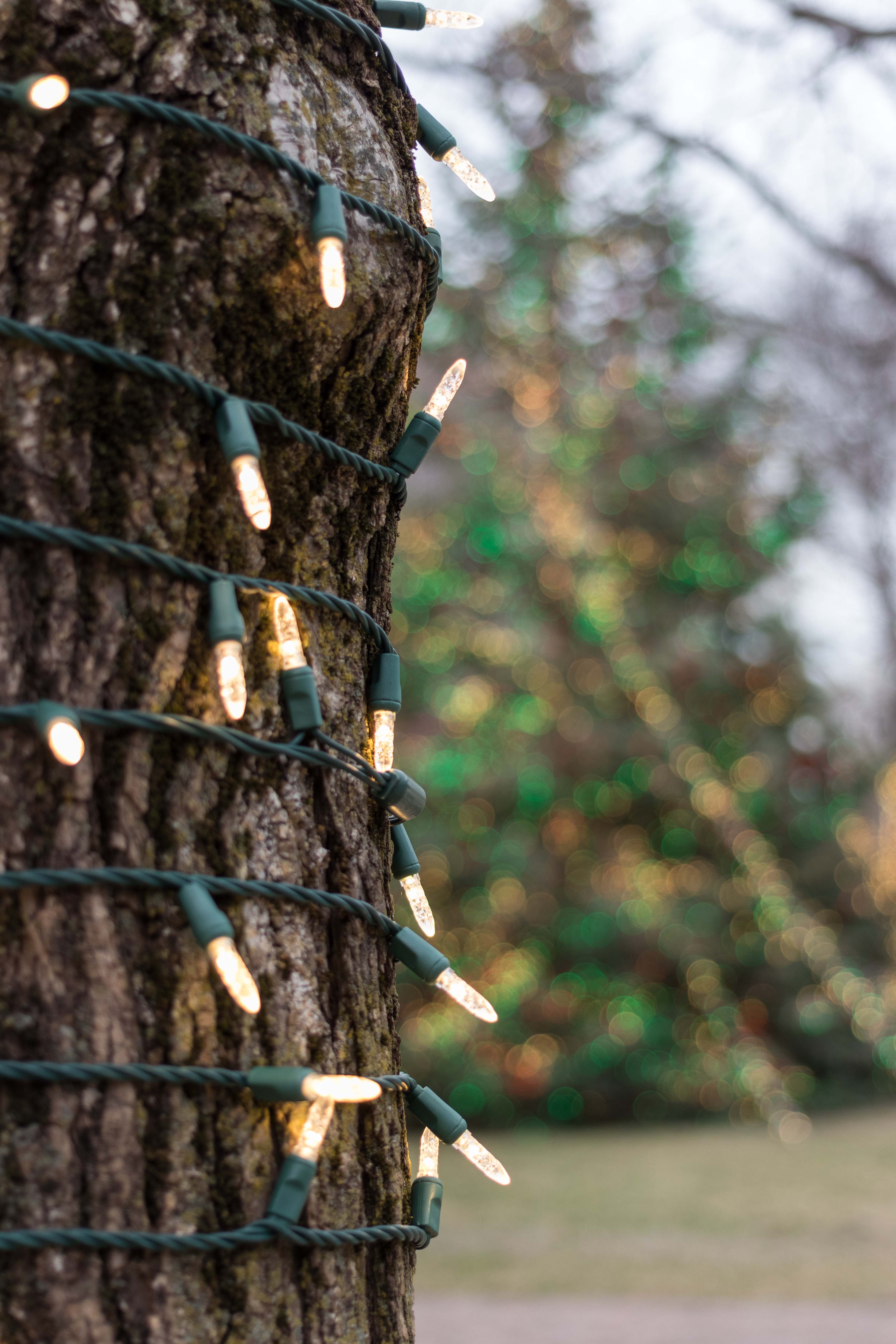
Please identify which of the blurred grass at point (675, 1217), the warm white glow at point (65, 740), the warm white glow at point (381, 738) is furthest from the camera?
the blurred grass at point (675, 1217)

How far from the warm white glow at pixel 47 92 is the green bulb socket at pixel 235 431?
9.0 inches

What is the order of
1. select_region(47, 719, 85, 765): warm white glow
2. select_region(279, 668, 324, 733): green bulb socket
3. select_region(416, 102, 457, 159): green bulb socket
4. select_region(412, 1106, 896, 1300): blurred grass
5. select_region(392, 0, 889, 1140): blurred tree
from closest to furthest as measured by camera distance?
select_region(47, 719, 85, 765): warm white glow → select_region(279, 668, 324, 733): green bulb socket → select_region(416, 102, 457, 159): green bulb socket → select_region(412, 1106, 896, 1300): blurred grass → select_region(392, 0, 889, 1140): blurred tree

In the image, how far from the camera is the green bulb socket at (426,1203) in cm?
97

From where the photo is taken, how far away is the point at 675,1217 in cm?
408

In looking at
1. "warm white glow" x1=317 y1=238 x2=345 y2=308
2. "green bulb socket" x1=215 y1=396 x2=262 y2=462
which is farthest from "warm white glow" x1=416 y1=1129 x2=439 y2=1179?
"warm white glow" x1=317 y1=238 x2=345 y2=308

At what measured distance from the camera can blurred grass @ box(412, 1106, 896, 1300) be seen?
344cm

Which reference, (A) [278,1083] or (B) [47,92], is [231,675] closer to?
(A) [278,1083]

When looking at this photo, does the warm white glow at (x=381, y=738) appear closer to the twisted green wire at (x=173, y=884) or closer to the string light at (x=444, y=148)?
the twisted green wire at (x=173, y=884)

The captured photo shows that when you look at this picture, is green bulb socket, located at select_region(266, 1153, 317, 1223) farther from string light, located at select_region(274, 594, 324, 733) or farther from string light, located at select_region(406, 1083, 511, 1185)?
string light, located at select_region(274, 594, 324, 733)

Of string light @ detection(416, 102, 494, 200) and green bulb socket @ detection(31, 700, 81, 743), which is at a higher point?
string light @ detection(416, 102, 494, 200)

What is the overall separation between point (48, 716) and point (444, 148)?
70 cm

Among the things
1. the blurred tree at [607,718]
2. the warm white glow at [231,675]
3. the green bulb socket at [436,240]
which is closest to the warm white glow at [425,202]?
the green bulb socket at [436,240]

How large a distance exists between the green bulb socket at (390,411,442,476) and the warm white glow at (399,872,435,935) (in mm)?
372

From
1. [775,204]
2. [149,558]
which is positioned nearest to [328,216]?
[149,558]
